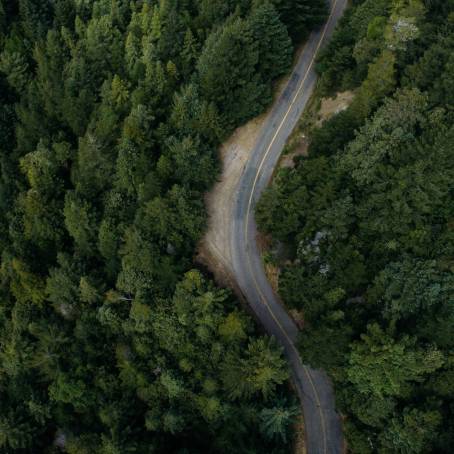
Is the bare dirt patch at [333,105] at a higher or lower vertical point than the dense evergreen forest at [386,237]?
higher

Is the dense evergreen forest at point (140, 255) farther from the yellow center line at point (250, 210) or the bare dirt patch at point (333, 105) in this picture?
the bare dirt patch at point (333, 105)

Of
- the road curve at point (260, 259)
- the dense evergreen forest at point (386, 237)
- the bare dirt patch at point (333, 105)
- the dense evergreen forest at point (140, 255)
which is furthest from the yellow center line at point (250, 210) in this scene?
the bare dirt patch at point (333, 105)

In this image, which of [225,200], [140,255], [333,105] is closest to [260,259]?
[225,200]

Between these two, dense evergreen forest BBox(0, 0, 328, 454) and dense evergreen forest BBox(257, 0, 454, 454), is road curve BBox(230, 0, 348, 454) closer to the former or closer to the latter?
dense evergreen forest BBox(0, 0, 328, 454)

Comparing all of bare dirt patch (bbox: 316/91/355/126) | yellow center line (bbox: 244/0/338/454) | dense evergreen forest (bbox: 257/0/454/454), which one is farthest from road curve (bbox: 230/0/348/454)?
dense evergreen forest (bbox: 257/0/454/454)

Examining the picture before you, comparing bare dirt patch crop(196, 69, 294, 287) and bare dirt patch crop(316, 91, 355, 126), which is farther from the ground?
bare dirt patch crop(316, 91, 355, 126)

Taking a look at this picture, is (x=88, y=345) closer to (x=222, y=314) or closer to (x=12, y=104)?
(x=222, y=314)

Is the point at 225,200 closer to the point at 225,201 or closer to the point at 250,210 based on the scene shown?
the point at 225,201
